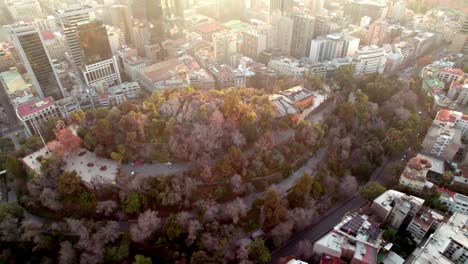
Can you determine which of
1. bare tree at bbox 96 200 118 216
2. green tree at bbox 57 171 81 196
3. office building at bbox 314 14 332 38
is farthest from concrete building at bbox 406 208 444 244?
office building at bbox 314 14 332 38

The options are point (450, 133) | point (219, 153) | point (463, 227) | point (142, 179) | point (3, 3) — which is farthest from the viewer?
point (3, 3)

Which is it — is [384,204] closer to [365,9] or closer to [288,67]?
[288,67]

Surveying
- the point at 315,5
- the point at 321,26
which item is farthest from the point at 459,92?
the point at 315,5

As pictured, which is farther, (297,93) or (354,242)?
(297,93)

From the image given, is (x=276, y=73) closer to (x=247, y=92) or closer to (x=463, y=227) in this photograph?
(x=247, y=92)

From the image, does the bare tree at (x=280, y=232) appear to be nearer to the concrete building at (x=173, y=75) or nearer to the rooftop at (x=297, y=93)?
the rooftop at (x=297, y=93)

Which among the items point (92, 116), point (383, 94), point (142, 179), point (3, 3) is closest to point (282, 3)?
point (383, 94)

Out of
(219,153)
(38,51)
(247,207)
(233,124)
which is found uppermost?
(38,51)
